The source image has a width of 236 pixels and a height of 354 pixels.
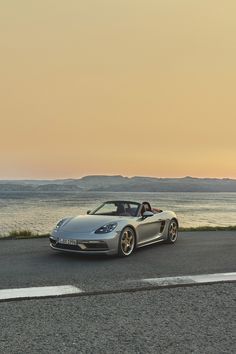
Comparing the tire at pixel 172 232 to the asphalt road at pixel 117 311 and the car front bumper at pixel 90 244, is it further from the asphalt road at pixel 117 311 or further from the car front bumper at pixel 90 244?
the car front bumper at pixel 90 244

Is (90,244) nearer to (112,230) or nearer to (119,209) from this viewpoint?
(112,230)

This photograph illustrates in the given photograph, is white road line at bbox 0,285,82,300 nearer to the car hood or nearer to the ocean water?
the car hood

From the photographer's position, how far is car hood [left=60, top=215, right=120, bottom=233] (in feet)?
32.3

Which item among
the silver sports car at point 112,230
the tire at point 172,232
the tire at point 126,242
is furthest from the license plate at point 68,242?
A: the tire at point 172,232

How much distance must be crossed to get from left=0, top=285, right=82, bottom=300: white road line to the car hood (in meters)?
3.01

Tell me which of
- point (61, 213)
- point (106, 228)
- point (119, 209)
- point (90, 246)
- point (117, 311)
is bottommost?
point (61, 213)

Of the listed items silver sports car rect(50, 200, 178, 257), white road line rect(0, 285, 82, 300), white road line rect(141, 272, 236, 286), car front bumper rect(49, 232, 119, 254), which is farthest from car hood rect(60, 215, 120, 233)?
white road line rect(0, 285, 82, 300)

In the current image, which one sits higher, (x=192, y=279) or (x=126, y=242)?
(x=126, y=242)

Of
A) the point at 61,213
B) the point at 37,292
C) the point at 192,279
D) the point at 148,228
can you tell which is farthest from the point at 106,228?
the point at 61,213

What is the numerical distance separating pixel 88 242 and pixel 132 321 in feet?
14.5

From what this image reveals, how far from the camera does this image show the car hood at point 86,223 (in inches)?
388

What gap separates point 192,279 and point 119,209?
3.88 meters

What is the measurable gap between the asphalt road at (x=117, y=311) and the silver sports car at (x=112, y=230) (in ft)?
1.13

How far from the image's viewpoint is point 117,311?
564 cm
